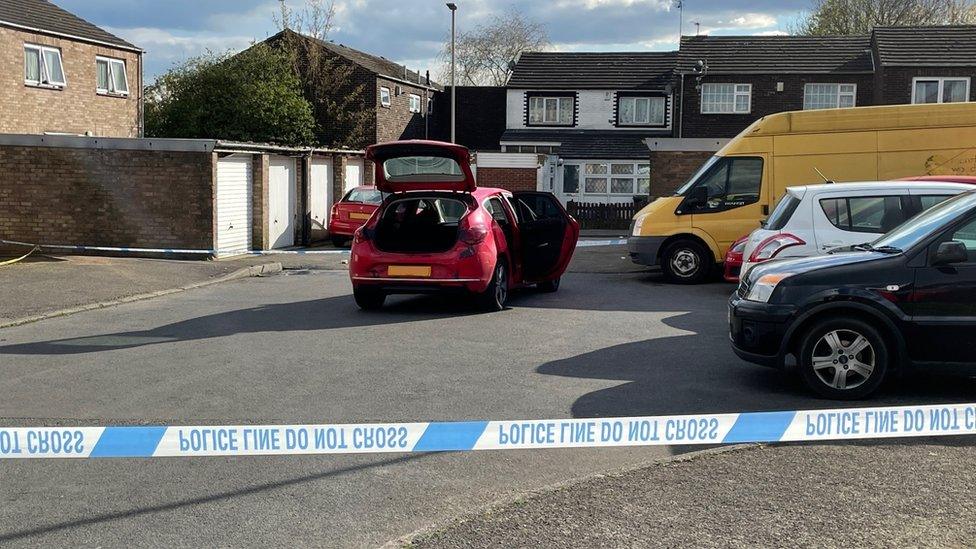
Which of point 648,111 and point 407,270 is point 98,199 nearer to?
point 407,270

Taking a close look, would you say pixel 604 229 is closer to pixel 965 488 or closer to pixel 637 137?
pixel 637 137

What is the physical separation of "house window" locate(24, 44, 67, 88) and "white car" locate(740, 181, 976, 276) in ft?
84.8

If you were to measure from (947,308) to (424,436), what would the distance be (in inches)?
158

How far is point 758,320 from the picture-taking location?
25.4 feet

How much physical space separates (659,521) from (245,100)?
32.8 m

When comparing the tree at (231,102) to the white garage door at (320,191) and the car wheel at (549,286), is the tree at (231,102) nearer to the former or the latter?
the white garage door at (320,191)

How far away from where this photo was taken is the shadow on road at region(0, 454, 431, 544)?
481cm

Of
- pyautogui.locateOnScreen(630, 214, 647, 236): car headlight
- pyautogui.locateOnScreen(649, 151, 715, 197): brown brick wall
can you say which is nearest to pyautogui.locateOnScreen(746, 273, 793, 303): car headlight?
pyautogui.locateOnScreen(630, 214, 647, 236): car headlight

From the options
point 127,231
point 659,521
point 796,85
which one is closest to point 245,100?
point 127,231

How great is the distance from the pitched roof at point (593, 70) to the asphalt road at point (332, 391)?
108ft

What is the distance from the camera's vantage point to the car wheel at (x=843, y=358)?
740 cm

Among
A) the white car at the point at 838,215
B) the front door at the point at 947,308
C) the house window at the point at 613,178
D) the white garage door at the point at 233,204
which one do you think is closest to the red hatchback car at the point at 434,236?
the white car at the point at 838,215

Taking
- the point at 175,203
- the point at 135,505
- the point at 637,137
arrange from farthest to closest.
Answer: the point at 637,137 → the point at 175,203 → the point at 135,505

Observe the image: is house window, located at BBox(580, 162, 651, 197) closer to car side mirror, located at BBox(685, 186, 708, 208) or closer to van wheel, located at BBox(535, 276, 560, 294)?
car side mirror, located at BBox(685, 186, 708, 208)
